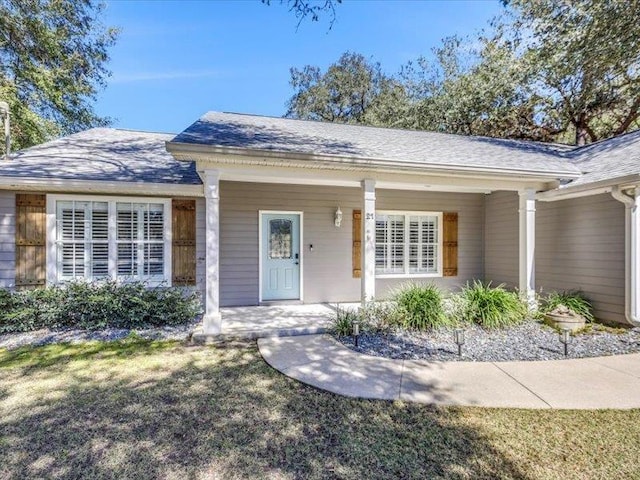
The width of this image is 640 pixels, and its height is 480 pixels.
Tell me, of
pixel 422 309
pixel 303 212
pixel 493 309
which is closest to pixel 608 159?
pixel 493 309

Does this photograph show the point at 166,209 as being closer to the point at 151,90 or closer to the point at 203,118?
the point at 203,118

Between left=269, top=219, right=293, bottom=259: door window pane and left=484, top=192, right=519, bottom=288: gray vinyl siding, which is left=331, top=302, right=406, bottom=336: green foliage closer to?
left=269, top=219, right=293, bottom=259: door window pane

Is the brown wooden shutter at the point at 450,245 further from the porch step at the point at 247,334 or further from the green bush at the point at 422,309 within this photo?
the porch step at the point at 247,334

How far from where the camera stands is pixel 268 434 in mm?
2820

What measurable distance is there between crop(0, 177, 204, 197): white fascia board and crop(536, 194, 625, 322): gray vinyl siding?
700 centimetres

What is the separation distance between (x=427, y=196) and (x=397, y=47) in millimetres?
9972

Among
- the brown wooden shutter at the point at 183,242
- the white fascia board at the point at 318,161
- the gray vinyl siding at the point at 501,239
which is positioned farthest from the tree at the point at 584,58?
the brown wooden shutter at the point at 183,242

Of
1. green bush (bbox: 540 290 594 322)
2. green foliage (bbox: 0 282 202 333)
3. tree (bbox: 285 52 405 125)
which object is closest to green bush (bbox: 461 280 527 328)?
green bush (bbox: 540 290 594 322)

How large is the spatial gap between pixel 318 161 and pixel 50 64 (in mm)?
12560

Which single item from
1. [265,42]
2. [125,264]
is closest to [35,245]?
[125,264]

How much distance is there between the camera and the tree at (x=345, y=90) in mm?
20828

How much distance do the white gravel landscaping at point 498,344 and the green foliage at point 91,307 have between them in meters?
3.06

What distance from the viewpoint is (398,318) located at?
570cm

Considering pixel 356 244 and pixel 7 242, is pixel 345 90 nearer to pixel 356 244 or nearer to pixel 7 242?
pixel 356 244
